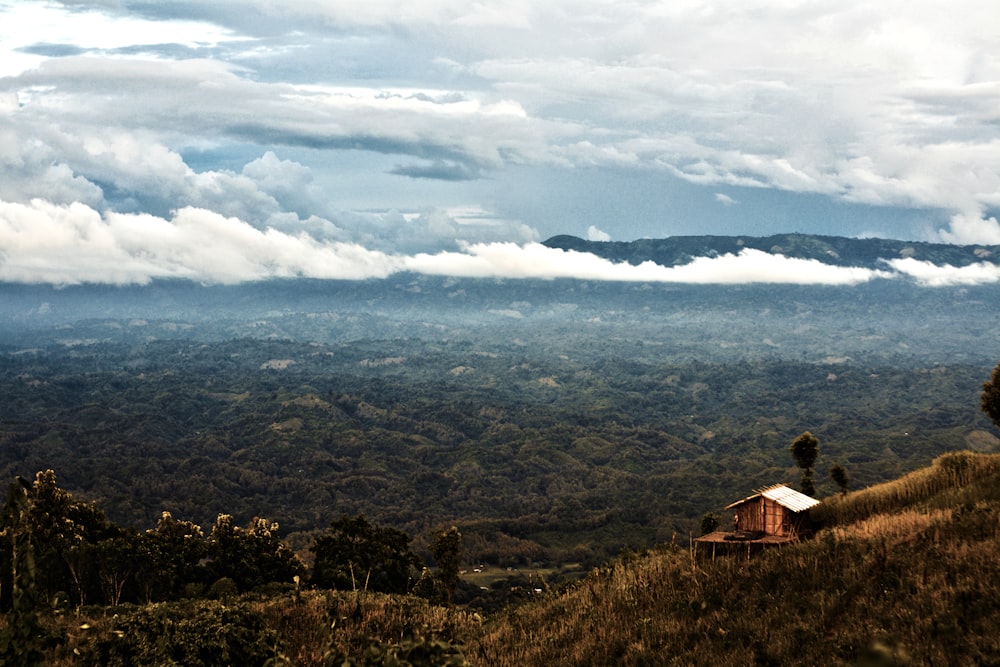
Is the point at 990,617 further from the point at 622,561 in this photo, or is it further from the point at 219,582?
the point at 219,582

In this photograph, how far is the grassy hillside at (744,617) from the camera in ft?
68.8

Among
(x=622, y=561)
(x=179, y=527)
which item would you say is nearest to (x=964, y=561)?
(x=622, y=561)

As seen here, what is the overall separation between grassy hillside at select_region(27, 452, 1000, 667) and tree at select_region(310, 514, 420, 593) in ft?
139

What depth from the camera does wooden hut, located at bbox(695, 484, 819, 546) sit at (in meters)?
38.2

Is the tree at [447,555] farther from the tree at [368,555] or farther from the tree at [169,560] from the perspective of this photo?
the tree at [169,560]

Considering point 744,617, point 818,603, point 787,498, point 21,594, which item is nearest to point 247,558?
point 787,498

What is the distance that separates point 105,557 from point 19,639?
66134 mm

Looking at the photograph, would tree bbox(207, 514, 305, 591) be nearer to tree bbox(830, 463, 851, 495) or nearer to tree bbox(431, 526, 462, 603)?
tree bbox(431, 526, 462, 603)

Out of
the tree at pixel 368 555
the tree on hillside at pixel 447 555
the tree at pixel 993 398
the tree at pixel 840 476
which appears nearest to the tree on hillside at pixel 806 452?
the tree at pixel 840 476

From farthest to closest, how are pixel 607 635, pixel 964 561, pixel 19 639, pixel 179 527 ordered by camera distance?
pixel 179 527 < pixel 607 635 < pixel 964 561 < pixel 19 639

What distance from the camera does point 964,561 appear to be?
904 inches

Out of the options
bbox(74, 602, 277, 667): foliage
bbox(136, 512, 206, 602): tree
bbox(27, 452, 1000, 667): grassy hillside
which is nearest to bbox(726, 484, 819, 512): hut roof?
bbox(27, 452, 1000, 667): grassy hillside

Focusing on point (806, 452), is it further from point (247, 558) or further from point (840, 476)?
point (247, 558)

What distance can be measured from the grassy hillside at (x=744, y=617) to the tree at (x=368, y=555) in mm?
42317
